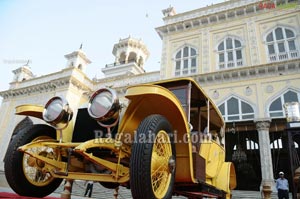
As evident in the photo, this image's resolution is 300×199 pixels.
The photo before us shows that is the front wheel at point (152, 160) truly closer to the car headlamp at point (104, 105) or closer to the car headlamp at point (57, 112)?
the car headlamp at point (104, 105)

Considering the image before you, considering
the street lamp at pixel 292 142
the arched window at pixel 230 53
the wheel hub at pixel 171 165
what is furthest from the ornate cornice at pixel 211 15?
the wheel hub at pixel 171 165

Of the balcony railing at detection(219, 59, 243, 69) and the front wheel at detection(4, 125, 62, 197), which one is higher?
the balcony railing at detection(219, 59, 243, 69)

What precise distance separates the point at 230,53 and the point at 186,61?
3.19 metres

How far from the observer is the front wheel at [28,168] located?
2.81 meters

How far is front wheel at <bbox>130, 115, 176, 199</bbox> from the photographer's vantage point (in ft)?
6.54

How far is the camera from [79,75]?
22.3 meters

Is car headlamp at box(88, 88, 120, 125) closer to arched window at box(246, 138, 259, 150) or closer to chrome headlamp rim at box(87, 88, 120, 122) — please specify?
chrome headlamp rim at box(87, 88, 120, 122)

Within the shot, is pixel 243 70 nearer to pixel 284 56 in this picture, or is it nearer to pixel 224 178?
pixel 284 56

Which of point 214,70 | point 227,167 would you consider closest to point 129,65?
point 214,70

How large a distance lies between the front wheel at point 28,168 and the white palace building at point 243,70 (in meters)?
11.5

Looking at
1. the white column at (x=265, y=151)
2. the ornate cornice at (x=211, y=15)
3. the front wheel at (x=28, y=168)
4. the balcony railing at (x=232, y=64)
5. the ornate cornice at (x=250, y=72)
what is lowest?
the front wheel at (x=28, y=168)

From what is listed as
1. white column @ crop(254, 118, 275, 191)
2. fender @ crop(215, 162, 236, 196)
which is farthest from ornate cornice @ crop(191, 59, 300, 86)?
fender @ crop(215, 162, 236, 196)

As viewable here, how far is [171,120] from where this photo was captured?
2867 mm

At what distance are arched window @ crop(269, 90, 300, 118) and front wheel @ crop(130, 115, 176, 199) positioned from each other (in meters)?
12.5
